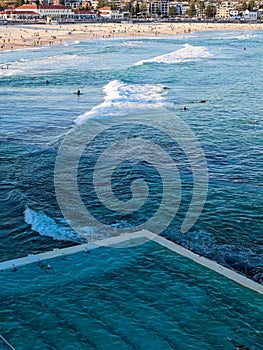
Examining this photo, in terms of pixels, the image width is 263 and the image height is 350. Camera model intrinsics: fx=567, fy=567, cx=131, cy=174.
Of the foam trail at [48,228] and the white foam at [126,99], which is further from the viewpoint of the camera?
the white foam at [126,99]

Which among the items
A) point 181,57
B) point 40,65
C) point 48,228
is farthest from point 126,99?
point 181,57

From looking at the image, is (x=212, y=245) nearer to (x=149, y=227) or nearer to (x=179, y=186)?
(x=149, y=227)

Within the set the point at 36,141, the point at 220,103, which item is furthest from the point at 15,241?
the point at 220,103

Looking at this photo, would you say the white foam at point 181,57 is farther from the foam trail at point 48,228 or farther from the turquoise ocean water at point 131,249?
the foam trail at point 48,228

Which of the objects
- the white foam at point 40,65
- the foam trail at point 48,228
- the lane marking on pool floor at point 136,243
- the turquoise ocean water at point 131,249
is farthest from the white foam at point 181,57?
the lane marking on pool floor at point 136,243

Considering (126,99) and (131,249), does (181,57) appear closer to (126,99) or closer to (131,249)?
(126,99)

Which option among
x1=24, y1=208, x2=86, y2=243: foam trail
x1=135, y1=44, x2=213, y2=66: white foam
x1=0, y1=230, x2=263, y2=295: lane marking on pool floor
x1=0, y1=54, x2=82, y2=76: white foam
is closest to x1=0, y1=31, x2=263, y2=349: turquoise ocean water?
x1=24, y1=208, x2=86, y2=243: foam trail

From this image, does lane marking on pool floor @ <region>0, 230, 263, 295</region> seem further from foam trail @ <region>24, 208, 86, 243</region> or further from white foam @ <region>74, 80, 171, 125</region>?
white foam @ <region>74, 80, 171, 125</region>
